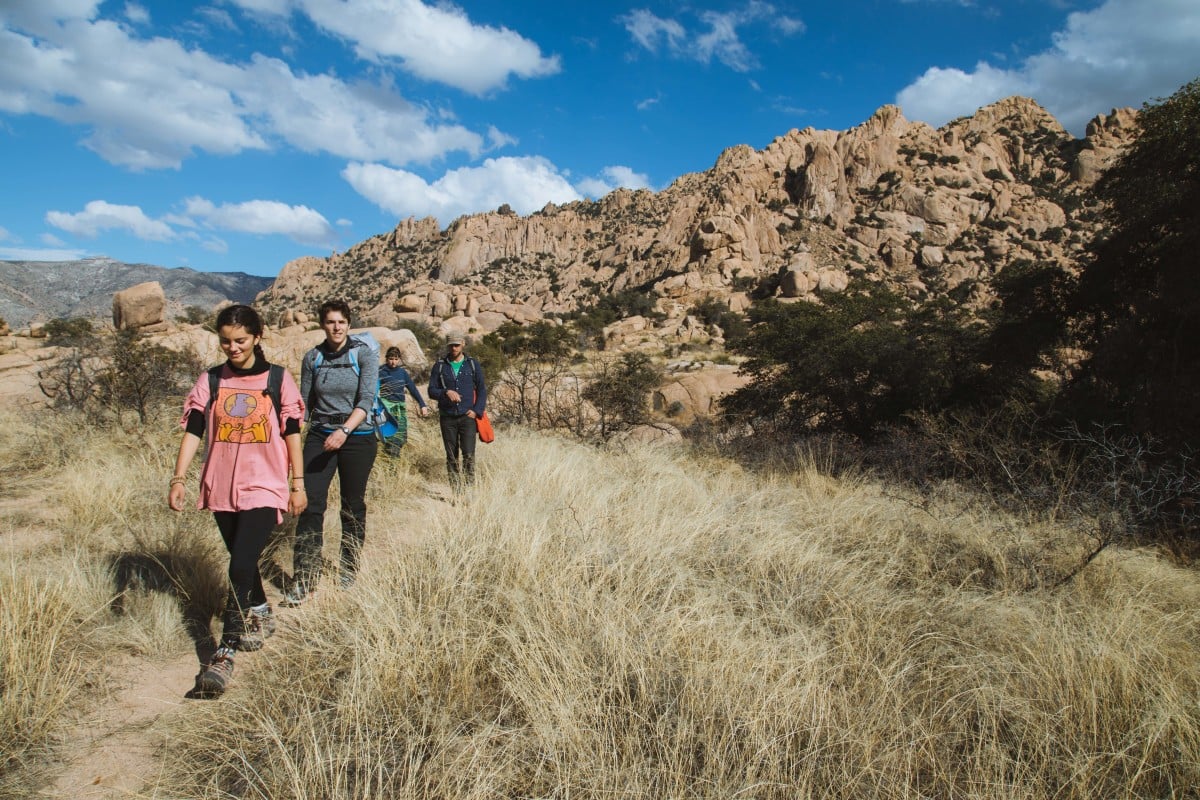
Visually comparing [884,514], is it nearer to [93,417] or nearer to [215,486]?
[215,486]

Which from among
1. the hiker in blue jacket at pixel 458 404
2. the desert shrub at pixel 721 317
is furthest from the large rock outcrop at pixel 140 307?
the desert shrub at pixel 721 317

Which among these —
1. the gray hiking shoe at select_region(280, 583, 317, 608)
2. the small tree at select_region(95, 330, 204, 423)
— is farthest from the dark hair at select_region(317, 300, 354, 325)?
the small tree at select_region(95, 330, 204, 423)

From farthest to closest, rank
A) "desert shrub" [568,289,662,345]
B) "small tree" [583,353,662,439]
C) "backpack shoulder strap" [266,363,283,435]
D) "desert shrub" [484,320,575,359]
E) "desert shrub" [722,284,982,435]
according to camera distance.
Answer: "desert shrub" [568,289,662,345] → "desert shrub" [484,320,575,359] → "desert shrub" [722,284,982,435] → "small tree" [583,353,662,439] → "backpack shoulder strap" [266,363,283,435]

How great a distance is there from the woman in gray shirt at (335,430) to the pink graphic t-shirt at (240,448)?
0.48m

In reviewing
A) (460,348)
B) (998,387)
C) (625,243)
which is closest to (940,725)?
(460,348)

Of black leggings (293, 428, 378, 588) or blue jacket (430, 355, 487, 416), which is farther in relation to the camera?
blue jacket (430, 355, 487, 416)

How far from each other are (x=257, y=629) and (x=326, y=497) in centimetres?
84

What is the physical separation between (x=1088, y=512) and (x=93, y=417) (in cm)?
1012

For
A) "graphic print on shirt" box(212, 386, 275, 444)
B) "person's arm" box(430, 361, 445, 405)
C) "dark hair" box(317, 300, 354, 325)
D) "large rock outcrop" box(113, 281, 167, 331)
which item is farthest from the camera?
"large rock outcrop" box(113, 281, 167, 331)

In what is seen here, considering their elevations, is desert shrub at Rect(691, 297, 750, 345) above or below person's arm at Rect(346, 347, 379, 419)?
above

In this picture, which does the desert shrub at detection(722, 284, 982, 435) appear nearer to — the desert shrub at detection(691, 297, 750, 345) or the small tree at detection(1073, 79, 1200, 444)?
the small tree at detection(1073, 79, 1200, 444)

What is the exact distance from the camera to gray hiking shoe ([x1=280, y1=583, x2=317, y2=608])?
2.70m

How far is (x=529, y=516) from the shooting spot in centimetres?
341

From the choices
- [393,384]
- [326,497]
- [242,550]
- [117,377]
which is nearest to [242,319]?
[242,550]
